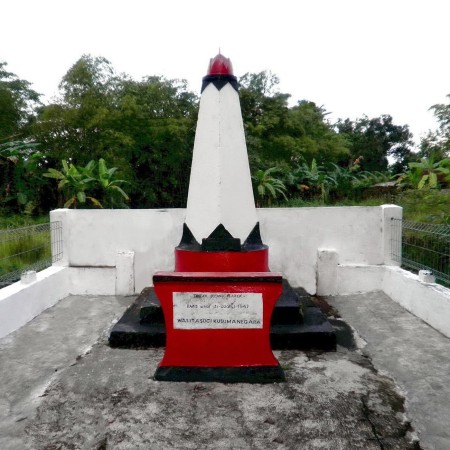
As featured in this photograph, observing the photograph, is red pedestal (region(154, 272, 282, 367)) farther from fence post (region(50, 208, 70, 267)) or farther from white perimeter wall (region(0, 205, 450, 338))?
fence post (region(50, 208, 70, 267))

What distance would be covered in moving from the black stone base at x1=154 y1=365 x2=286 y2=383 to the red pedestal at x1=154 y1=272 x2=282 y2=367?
0.11ft

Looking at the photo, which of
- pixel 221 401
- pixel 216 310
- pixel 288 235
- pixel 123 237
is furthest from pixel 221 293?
pixel 123 237

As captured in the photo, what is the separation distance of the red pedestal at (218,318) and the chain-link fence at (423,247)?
2.06 meters

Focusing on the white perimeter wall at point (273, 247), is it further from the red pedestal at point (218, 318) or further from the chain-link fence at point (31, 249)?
the red pedestal at point (218, 318)

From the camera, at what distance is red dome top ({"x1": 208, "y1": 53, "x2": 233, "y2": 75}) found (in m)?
3.96

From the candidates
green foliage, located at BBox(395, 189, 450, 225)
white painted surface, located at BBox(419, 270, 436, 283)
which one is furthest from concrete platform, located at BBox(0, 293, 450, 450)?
green foliage, located at BBox(395, 189, 450, 225)

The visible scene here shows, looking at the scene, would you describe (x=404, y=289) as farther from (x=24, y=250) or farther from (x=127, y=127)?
(x=127, y=127)

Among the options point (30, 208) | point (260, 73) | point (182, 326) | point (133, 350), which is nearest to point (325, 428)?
point (182, 326)

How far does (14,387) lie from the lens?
3121mm

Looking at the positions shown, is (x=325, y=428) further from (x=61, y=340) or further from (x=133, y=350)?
(x=61, y=340)

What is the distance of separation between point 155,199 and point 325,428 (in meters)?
15.7

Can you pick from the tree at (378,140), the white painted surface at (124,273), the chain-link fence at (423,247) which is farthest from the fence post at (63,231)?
the tree at (378,140)

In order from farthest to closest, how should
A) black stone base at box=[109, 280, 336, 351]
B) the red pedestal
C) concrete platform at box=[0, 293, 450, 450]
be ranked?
black stone base at box=[109, 280, 336, 351], the red pedestal, concrete platform at box=[0, 293, 450, 450]

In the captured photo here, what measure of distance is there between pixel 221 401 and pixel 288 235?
10.5 ft
